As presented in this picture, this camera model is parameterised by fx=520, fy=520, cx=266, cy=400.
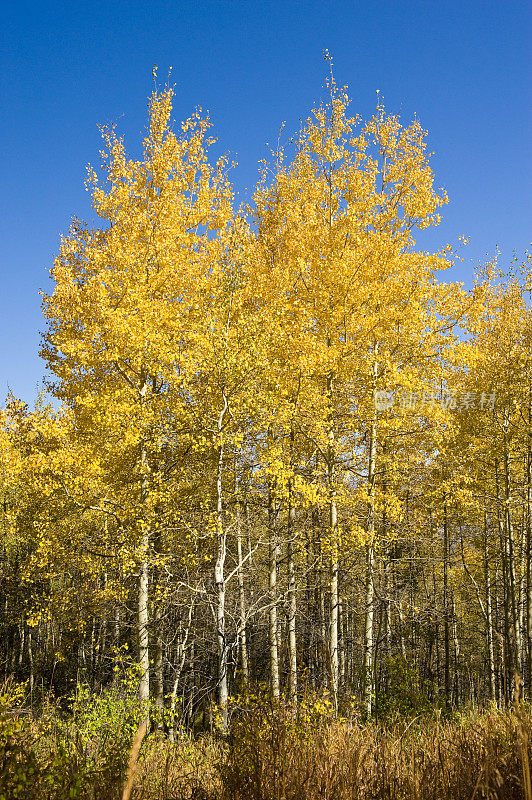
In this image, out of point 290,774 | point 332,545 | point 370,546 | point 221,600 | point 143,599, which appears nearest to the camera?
point 290,774

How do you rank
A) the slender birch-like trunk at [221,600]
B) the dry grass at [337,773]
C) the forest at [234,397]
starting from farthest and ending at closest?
the forest at [234,397] < the slender birch-like trunk at [221,600] < the dry grass at [337,773]

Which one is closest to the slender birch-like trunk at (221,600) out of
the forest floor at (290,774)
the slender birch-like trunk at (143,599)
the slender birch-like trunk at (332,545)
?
the slender birch-like trunk at (143,599)

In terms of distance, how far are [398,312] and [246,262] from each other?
129 inches

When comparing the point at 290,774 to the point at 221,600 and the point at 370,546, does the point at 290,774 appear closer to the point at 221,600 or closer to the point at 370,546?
the point at 221,600

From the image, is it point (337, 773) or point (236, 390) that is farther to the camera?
point (236, 390)

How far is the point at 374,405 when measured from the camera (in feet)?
30.7

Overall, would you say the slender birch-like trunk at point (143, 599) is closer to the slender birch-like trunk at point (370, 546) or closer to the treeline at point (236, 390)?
the treeline at point (236, 390)

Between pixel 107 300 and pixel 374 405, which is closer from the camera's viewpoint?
pixel 107 300

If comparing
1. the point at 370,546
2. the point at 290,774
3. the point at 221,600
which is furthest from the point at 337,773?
the point at 370,546

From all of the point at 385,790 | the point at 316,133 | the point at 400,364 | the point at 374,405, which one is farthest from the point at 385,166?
the point at 385,790

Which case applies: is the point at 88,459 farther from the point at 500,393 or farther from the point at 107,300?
the point at 500,393

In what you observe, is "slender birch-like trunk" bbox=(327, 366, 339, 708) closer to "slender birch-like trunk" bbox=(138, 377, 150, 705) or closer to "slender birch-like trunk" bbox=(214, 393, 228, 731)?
"slender birch-like trunk" bbox=(214, 393, 228, 731)

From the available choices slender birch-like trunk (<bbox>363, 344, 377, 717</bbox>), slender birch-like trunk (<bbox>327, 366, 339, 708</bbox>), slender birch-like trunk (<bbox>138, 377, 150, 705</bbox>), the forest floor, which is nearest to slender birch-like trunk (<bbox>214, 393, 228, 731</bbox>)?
slender birch-like trunk (<bbox>138, 377, 150, 705</bbox>)

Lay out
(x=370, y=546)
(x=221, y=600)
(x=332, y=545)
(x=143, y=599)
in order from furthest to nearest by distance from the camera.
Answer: (x=370, y=546) < (x=143, y=599) < (x=332, y=545) < (x=221, y=600)
